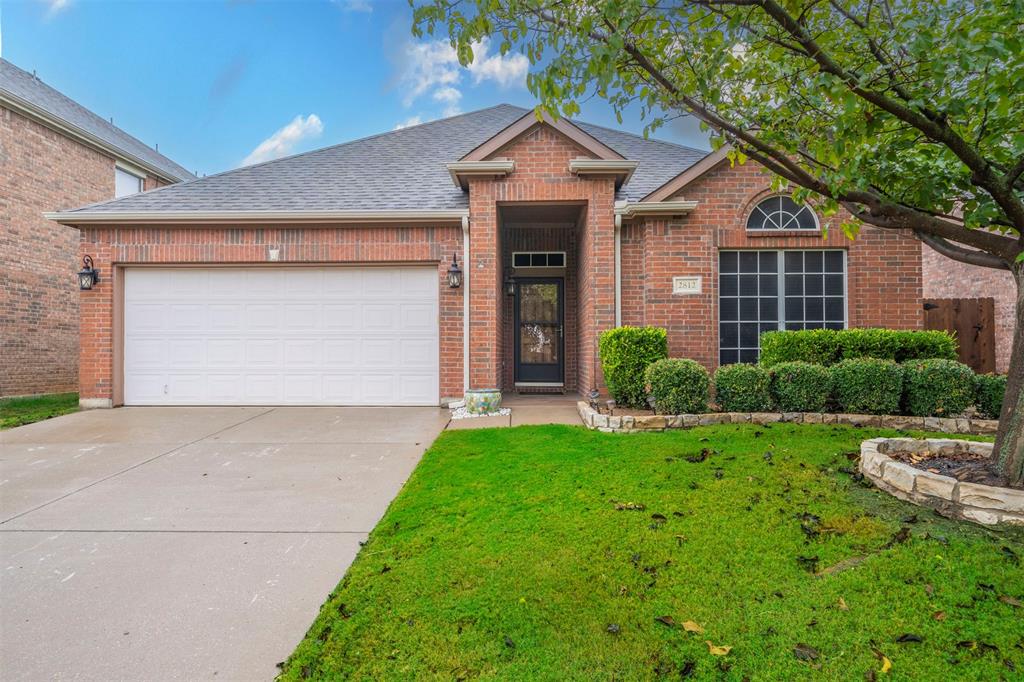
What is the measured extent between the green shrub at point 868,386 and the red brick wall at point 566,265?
4.70 meters

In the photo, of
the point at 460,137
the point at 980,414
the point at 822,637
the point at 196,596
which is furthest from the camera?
the point at 460,137

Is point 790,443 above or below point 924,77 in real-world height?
below

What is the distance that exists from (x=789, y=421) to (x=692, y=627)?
4305mm

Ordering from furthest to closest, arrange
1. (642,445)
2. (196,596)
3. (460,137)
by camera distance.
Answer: (460,137) < (642,445) < (196,596)

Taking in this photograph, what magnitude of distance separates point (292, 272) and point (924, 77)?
7.94 meters

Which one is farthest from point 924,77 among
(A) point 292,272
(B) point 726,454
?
(A) point 292,272

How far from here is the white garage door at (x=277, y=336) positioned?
795 centimetres

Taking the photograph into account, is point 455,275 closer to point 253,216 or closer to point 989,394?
point 253,216

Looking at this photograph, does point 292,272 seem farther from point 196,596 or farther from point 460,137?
point 196,596

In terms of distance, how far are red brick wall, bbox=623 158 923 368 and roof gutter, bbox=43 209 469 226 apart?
3213 millimetres

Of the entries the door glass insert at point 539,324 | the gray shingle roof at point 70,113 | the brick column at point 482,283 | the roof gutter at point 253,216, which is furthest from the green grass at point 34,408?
the door glass insert at point 539,324

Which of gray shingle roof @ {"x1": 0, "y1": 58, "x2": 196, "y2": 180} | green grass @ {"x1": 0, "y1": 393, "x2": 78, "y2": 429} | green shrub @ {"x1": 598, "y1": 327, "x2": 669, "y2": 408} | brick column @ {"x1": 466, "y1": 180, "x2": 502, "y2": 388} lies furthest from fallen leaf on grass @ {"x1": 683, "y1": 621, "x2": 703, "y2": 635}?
gray shingle roof @ {"x1": 0, "y1": 58, "x2": 196, "y2": 180}

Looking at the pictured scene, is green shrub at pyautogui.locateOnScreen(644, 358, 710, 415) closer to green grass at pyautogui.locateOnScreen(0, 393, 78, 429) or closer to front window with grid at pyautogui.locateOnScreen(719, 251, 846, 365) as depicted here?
front window with grid at pyautogui.locateOnScreen(719, 251, 846, 365)

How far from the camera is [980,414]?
5.54m
